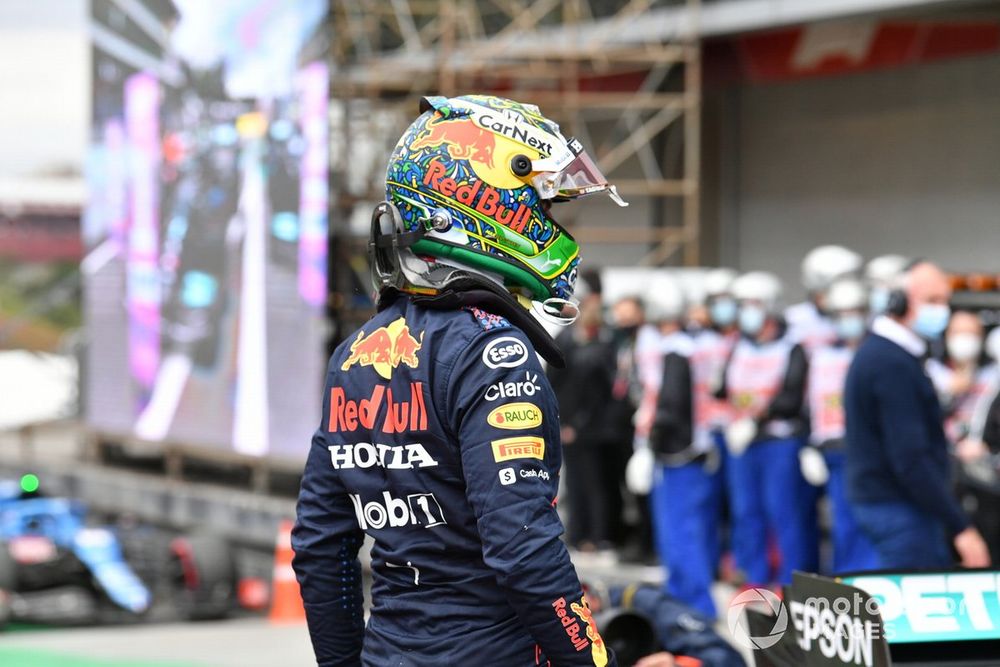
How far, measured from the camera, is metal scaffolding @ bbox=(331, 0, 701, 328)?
1386 cm

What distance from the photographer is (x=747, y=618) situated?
3.23 meters

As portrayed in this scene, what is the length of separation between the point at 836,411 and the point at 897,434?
130 inches

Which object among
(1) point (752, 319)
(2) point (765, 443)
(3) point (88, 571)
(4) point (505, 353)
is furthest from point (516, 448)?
(3) point (88, 571)

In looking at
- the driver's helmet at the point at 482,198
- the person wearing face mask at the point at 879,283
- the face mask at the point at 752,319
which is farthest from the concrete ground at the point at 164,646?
the driver's helmet at the point at 482,198

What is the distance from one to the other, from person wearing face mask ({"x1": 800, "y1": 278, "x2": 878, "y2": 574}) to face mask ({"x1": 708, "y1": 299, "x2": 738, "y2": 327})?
106 cm

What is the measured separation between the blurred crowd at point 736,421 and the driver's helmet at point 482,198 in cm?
442

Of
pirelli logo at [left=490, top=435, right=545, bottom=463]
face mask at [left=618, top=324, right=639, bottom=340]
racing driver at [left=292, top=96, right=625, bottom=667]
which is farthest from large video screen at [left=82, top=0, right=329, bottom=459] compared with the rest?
pirelli logo at [left=490, top=435, right=545, bottom=463]

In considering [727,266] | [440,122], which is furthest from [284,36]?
[440,122]

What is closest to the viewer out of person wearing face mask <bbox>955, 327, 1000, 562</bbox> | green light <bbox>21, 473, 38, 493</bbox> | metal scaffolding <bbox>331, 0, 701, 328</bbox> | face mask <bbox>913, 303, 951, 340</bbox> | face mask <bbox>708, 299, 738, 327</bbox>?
face mask <bbox>913, 303, 951, 340</bbox>

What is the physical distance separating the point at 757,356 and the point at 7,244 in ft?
103

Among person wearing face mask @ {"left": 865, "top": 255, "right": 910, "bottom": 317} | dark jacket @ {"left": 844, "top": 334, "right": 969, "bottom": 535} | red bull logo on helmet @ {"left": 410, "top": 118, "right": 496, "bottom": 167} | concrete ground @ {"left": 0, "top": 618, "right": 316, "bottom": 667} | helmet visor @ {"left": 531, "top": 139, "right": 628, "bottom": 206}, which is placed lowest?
concrete ground @ {"left": 0, "top": 618, "right": 316, "bottom": 667}

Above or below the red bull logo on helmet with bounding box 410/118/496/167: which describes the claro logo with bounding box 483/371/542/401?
below

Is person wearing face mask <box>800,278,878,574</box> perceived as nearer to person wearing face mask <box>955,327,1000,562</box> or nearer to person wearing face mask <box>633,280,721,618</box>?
person wearing face mask <box>633,280,721,618</box>

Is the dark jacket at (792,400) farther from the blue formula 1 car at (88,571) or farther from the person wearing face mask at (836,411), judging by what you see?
the blue formula 1 car at (88,571)
